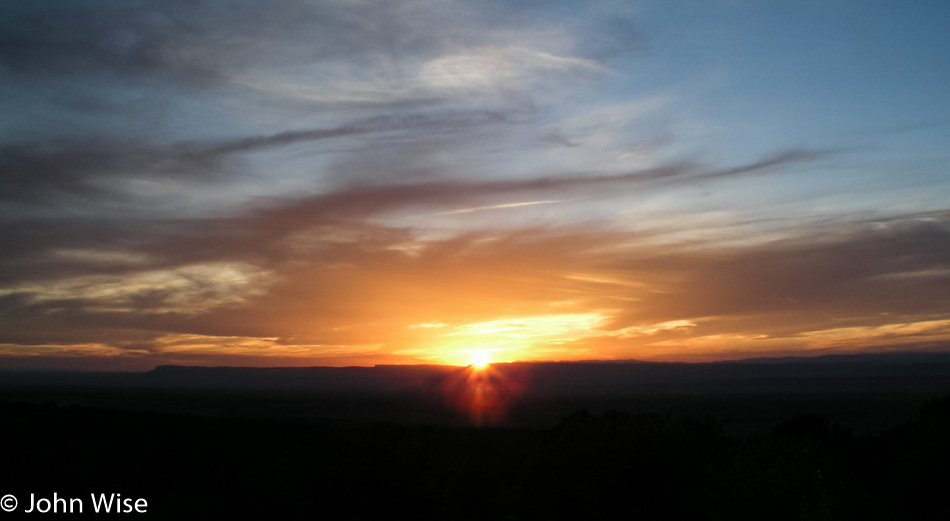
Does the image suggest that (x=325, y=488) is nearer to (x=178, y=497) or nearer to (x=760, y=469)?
(x=178, y=497)

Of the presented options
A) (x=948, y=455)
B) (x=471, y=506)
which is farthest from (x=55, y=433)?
(x=948, y=455)

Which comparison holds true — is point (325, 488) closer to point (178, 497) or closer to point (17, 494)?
point (178, 497)

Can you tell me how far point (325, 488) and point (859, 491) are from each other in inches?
924

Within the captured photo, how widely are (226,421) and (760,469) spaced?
56.1m

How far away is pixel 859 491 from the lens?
79.3ft

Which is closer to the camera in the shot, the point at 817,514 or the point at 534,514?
the point at 817,514

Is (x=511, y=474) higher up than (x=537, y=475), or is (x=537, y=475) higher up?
(x=537, y=475)

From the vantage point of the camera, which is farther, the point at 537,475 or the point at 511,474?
the point at 511,474

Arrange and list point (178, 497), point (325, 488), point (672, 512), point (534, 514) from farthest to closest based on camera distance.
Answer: point (178, 497) < point (325, 488) < point (534, 514) < point (672, 512)

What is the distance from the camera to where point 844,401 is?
13825 cm

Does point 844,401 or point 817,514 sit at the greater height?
point 817,514

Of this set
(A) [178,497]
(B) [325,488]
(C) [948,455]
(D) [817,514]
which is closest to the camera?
(D) [817,514]

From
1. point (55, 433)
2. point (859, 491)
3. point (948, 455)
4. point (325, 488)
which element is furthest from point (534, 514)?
point (55, 433)

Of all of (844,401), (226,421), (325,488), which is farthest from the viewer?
(844,401)
